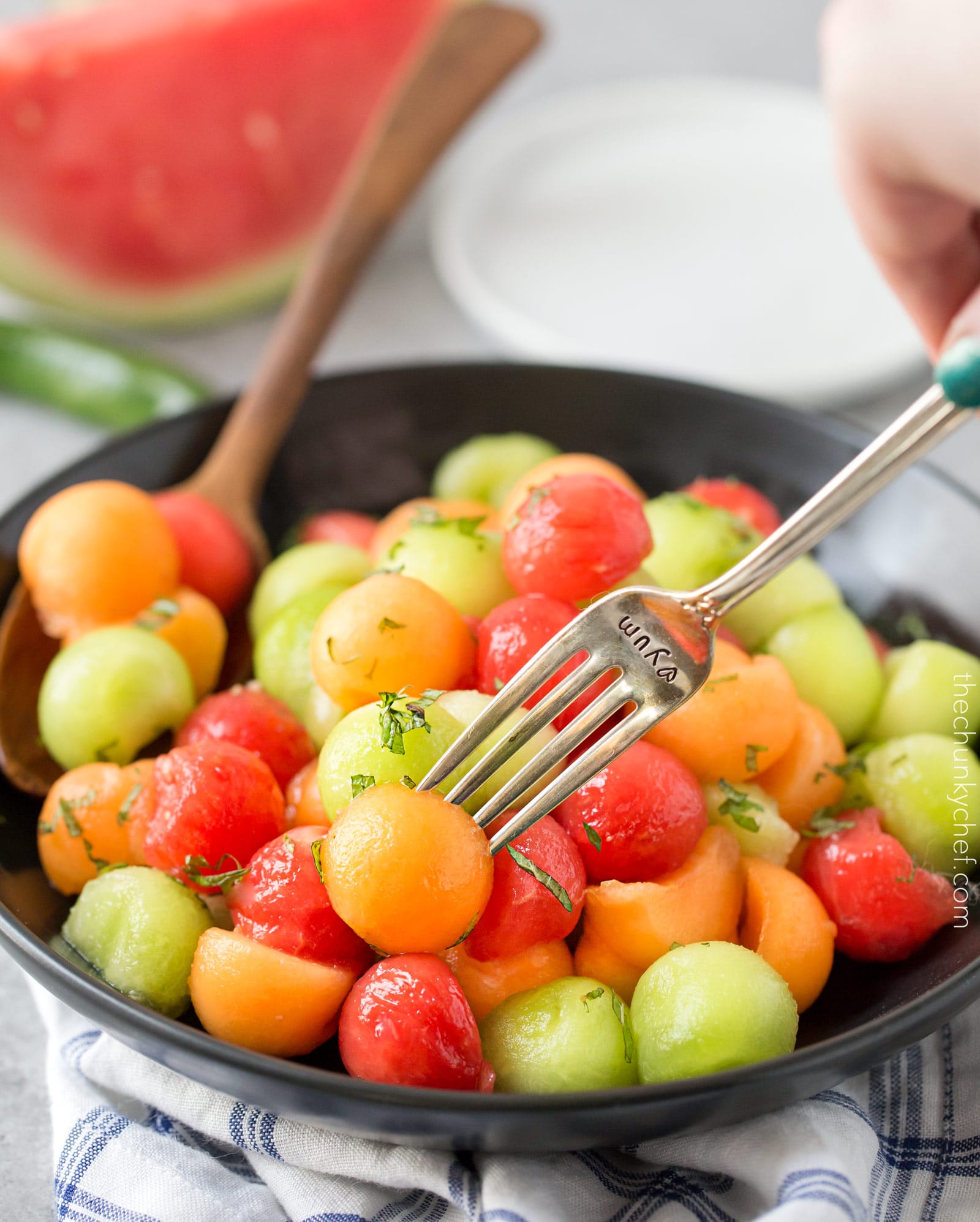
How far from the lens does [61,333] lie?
2.14 metres

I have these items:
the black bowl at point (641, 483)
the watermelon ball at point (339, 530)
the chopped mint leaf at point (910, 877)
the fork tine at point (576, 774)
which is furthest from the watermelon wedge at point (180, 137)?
the chopped mint leaf at point (910, 877)

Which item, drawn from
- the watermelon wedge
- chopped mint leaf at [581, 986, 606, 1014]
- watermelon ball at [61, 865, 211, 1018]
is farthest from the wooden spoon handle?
chopped mint leaf at [581, 986, 606, 1014]

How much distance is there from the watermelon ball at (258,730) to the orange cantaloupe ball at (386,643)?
8 cm

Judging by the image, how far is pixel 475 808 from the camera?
107 centimetres

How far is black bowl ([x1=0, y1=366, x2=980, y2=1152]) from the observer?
86 cm

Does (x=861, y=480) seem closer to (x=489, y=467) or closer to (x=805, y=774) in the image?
(x=805, y=774)

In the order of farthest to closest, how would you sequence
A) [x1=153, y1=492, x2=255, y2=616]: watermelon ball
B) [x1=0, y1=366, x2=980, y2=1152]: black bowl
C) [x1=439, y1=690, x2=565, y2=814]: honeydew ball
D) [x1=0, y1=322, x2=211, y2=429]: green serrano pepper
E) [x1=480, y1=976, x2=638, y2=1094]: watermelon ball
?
1. [x1=0, y1=322, x2=211, y2=429]: green serrano pepper
2. [x1=153, y1=492, x2=255, y2=616]: watermelon ball
3. [x1=439, y1=690, x2=565, y2=814]: honeydew ball
4. [x1=480, y1=976, x2=638, y2=1094]: watermelon ball
5. [x1=0, y1=366, x2=980, y2=1152]: black bowl

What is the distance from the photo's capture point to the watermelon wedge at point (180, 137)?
7.10ft

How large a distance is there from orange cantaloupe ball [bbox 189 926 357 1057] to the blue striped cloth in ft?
0.31

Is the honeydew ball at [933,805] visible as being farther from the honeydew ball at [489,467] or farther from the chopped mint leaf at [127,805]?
the chopped mint leaf at [127,805]

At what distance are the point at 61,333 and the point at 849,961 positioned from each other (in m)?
1.72

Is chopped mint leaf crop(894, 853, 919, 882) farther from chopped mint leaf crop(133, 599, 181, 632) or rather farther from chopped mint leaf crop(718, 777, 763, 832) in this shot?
chopped mint leaf crop(133, 599, 181, 632)

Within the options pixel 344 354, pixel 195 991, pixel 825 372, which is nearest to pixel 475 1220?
pixel 195 991

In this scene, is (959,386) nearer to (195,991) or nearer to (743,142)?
(195,991)
